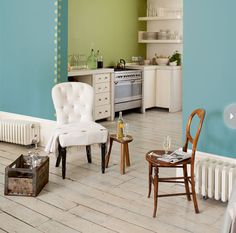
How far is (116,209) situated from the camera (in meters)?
3.51

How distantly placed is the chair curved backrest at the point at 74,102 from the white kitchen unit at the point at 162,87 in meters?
3.79

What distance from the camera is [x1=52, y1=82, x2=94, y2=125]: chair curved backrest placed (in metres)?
4.69

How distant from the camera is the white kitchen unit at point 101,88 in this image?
6992 millimetres

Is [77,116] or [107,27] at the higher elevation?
[107,27]

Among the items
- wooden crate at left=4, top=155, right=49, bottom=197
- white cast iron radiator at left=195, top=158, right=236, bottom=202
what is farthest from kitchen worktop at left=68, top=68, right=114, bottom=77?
white cast iron radiator at left=195, top=158, right=236, bottom=202

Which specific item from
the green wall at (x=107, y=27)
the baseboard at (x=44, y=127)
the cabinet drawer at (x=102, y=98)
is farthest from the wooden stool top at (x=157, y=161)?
the green wall at (x=107, y=27)

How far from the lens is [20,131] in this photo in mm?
5449

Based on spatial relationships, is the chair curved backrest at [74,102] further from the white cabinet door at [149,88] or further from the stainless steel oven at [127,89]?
the white cabinet door at [149,88]

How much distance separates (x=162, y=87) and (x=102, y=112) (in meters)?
1.99

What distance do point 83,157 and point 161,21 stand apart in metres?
5.20

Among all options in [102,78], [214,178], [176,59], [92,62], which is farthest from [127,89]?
[214,178]

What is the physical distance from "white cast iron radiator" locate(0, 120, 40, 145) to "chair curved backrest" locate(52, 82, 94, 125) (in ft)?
3.02

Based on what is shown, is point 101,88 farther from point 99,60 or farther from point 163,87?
point 163,87

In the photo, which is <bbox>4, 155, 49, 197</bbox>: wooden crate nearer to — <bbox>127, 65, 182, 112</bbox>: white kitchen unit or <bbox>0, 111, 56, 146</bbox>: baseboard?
<bbox>0, 111, 56, 146</bbox>: baseboard
